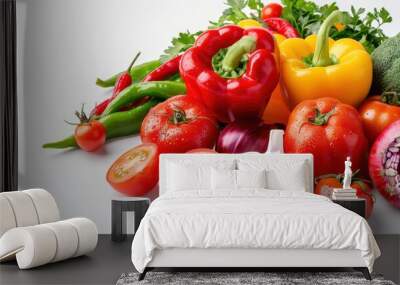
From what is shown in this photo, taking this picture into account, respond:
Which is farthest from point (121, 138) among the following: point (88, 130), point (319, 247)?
point (319, 247)

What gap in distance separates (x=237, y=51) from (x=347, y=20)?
1.04 meters

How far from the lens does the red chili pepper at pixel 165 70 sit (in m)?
6.09

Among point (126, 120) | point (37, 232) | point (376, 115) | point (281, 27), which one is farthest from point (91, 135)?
point (376, 115)

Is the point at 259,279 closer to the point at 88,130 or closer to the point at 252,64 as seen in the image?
the point at 252,64

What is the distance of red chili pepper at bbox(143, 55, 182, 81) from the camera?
609 centimetres

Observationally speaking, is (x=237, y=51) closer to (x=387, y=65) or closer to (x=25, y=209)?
(x=387, y=65)

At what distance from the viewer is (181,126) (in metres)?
5.83

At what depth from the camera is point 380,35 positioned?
6.08 metres

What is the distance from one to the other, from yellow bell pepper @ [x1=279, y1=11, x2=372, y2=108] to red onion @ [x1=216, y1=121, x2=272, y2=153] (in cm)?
35

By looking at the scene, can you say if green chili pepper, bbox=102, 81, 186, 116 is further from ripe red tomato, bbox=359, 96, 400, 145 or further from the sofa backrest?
ripe red tomato, bbox=359, 96, 400, 145

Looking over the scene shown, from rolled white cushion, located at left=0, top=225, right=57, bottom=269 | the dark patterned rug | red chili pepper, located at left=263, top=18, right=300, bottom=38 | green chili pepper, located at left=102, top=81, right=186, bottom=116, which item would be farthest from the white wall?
the dark patterned rug

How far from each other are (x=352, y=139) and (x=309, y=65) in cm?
67

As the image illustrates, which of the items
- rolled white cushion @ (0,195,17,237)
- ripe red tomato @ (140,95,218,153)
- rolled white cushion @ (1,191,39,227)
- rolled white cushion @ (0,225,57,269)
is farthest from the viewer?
ripe red tomato @ (140,95,218,153)

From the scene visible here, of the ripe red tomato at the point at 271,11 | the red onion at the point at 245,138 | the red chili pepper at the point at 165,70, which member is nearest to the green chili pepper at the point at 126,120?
the red chili pepper at the point at 165,70
